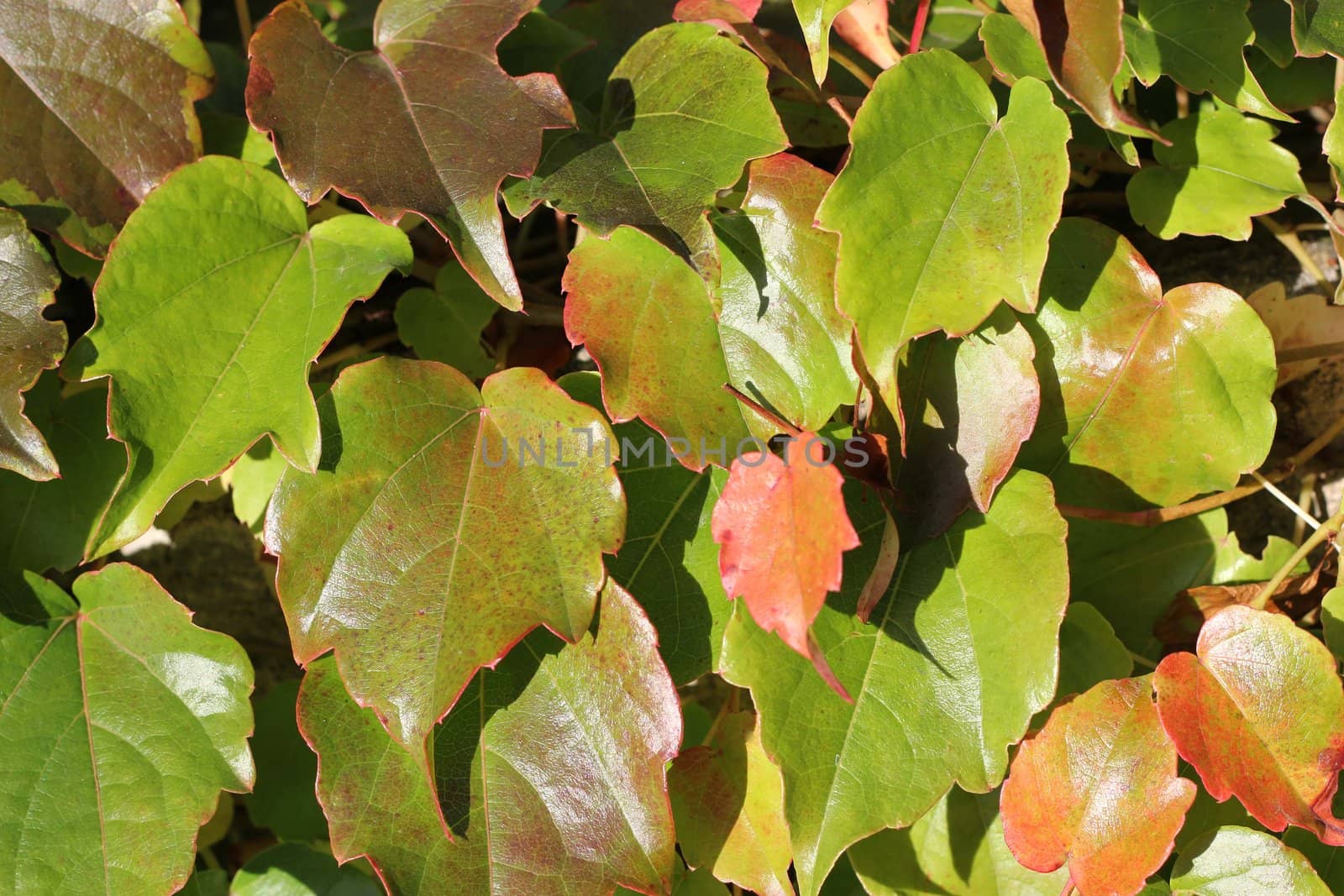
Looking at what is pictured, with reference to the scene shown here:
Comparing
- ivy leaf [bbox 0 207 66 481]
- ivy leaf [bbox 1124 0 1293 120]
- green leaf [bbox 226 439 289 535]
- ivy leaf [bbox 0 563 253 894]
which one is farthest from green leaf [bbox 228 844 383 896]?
ivy leaf [bbox 1124 0 1293 120]

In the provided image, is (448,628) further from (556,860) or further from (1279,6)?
(1279,6)

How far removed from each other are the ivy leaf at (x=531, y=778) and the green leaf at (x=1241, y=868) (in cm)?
35

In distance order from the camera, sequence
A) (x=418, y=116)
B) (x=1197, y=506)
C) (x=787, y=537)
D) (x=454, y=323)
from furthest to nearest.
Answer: (x=454, y=323) < (x=1197, y=506) < (x=418, y=116) < (x=787, y=537)

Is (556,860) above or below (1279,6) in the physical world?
below

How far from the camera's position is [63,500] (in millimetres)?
756

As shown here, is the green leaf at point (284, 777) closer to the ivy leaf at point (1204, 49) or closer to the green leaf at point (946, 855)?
the green leaf at point (946, 855)

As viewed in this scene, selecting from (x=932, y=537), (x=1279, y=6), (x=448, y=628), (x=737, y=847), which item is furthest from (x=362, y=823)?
(x=1279, y=6)

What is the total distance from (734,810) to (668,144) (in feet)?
1.49

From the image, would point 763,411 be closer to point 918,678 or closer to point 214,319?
point 918,678

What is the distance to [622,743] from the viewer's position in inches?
25.0

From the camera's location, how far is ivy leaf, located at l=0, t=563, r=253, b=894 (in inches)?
26.4

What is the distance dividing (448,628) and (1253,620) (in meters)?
0.51

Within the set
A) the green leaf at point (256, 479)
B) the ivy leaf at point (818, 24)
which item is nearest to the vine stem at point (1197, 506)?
the ivy leaf at point (818, 24)

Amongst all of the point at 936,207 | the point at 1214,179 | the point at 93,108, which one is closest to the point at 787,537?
the point at 936,207
